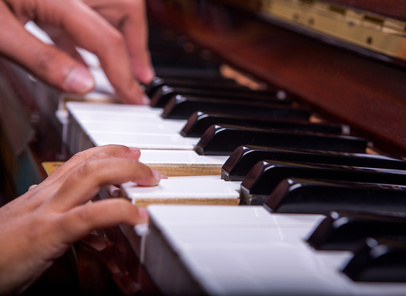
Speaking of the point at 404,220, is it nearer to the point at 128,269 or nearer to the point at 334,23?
the point at 128,269

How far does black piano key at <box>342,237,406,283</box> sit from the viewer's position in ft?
2.20

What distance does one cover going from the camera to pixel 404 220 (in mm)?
799

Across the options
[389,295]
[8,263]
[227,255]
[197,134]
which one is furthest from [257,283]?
[197,134]

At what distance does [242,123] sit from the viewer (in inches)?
50.9

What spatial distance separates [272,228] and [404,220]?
0.64 feet

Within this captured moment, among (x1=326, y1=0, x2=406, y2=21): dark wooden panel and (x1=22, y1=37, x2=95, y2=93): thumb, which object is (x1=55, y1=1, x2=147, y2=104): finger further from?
(x1=326, y1=0, x2=406, y2=21): dark wooden panel

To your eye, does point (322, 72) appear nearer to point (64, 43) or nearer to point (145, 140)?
point (145, 140)

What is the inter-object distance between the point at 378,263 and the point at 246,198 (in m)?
0.31

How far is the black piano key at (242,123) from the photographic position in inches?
49.8

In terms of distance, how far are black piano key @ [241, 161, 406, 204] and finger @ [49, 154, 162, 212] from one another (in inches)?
7.5

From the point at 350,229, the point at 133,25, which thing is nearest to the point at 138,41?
the point at 133,25

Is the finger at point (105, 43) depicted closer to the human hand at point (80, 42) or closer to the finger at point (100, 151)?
the human hand at point (80, 42)

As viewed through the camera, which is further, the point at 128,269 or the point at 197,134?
the point at 197,134

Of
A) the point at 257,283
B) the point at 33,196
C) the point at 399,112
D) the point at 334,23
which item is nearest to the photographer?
the point at 257,283
